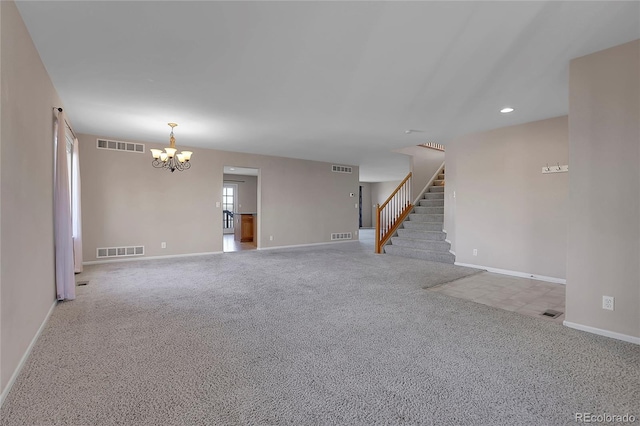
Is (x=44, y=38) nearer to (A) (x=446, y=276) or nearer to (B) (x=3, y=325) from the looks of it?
(B) (x=3, y=325)

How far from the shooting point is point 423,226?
7727 mm

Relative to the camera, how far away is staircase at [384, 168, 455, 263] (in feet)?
21.8

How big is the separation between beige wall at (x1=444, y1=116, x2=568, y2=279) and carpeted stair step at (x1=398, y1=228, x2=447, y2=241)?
0.84 meters

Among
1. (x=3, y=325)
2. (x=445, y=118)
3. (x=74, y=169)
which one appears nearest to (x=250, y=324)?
(x=3, y=325)

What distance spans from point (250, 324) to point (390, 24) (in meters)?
2.85

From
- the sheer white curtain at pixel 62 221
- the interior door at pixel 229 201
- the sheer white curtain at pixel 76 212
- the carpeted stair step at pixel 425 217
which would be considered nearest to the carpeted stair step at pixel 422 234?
the carpeted stair step at pixel 425 217

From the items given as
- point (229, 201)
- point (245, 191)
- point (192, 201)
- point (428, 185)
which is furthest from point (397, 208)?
point (229, 201)

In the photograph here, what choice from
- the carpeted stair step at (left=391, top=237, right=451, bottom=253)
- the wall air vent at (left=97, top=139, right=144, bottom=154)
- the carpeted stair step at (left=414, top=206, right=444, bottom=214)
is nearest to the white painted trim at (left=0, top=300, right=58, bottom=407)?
the wall air vent at (left=97, top=139, right=144, bottom=154)

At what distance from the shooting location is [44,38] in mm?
2533

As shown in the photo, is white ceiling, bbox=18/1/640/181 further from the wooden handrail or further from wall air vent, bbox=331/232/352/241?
wall air vent, bbox=331/232/352/241

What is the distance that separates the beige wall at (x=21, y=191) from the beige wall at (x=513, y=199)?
604cm

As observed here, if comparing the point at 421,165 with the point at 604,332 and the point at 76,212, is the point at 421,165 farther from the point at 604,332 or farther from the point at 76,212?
the point at 76,212

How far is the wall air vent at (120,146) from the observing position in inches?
240

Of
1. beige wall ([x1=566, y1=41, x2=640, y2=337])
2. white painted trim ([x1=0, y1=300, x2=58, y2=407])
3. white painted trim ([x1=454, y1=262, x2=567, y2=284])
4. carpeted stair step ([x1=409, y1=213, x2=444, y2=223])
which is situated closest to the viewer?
white painted trim ([x1=0, y1=300, x2=58, y2=407])
